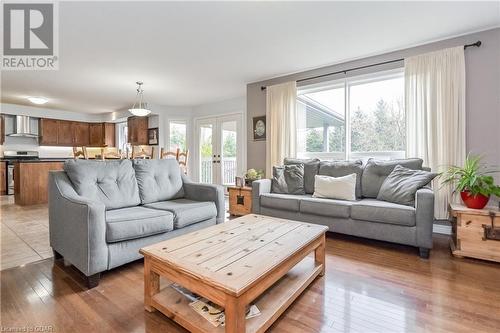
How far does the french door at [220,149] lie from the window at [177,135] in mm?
439

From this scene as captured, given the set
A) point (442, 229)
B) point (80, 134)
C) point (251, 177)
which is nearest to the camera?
point (442, 229)

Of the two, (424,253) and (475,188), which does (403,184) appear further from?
(424,253)

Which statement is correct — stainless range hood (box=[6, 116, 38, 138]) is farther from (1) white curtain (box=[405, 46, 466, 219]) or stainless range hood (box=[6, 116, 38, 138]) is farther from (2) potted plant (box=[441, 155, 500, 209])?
(2) potted plant (box=[441, 155, 500, 209])

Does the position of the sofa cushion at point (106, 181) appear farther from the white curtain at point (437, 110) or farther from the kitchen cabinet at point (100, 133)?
the kitchen cabinet at point (100, 133)

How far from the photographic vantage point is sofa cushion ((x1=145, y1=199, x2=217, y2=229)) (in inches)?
94.7

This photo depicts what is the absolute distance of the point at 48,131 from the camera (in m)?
7.08

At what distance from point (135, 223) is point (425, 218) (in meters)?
2.55

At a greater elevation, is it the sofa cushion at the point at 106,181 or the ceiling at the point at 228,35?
the ceiling at the point at 228,35

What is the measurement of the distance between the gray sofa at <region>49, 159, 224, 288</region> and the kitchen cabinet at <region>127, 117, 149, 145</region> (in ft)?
14.2

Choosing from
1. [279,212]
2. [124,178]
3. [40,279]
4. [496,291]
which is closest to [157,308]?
[40,279]

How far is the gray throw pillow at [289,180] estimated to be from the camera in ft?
11.3

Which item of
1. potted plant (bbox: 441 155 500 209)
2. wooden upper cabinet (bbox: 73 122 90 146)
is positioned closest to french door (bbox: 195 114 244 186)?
wooden upper cabinet (bbox: 73 122 90 146)

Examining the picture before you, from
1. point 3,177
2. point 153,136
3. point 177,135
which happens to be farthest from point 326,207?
point 3,177

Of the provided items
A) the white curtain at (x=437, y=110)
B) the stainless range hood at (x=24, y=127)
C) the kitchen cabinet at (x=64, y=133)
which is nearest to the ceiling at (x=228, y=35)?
the white curtain at (x=437, y=110)
